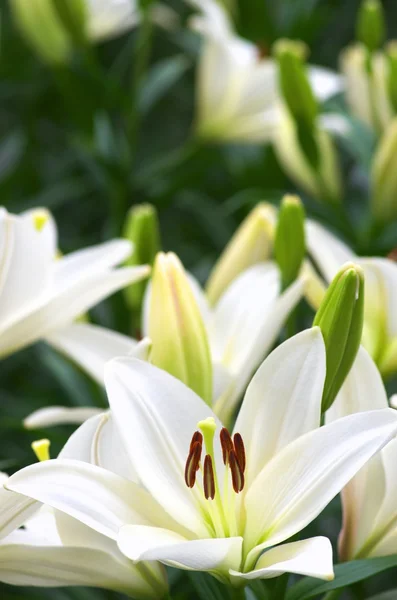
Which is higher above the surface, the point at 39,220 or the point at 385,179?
the point at 39,220

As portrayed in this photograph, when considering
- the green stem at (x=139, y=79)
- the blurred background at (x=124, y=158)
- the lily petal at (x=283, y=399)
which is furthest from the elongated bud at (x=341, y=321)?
the green stem at (x=139, y=79)

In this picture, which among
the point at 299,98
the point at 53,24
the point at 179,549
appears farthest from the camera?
the point at 53,24

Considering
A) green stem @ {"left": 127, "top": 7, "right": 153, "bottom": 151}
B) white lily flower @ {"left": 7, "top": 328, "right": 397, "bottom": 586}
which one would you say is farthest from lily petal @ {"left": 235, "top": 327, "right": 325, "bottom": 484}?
green stem @ {"left": 127, "top": 7, "right": 153, "bottom": 151}

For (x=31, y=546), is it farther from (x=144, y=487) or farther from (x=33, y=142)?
(x=33, y=142)

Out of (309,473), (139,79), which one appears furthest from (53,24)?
(309,473)

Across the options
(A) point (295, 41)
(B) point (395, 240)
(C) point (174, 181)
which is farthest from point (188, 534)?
(A) point (295, 41)

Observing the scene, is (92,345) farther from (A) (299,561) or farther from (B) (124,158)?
(B) (124,158)
